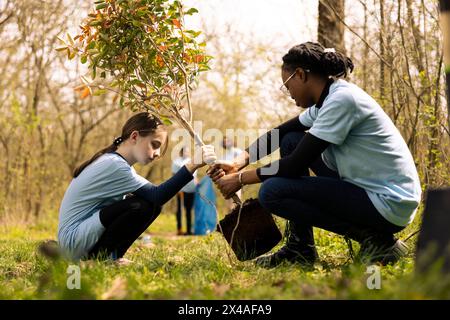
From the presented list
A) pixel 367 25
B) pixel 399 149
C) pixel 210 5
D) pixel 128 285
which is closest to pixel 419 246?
pixel 399 149

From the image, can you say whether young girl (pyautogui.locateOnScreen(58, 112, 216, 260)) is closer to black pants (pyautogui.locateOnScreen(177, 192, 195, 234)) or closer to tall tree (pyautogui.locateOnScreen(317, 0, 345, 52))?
tall tree (pyautogui.locateOnScreen(317, 0, 345, 52))

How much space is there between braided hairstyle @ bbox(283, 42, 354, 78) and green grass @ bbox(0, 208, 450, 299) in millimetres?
1170

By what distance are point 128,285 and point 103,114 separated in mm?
11838

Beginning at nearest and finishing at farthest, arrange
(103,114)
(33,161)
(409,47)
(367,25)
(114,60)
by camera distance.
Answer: (114,60) < (409,47) < (367,25) < (33,161) < (103,114)

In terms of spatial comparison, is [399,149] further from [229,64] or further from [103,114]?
[229,64]

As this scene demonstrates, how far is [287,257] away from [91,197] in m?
1.37

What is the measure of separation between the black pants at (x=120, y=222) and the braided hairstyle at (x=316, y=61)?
1.32m

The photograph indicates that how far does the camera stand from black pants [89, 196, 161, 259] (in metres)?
4.01

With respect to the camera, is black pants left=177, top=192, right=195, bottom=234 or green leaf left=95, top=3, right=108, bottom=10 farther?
black pants left=177, top=192, right=195, bottom=234

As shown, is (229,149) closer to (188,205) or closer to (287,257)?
(188,205)

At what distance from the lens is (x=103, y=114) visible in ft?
46.9

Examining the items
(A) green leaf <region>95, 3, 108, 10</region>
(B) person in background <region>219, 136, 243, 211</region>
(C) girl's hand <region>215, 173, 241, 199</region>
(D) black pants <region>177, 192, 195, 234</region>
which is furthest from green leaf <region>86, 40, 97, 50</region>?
(D) black pants <region>177, 192, 195, 234</region>

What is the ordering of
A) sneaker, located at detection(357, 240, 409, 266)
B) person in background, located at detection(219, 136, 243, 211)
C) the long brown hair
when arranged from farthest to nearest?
person in background, located at detection(219, 136, 243, 211), the long brown hair, sneaker, located at detection(357, 240, 409, 266)

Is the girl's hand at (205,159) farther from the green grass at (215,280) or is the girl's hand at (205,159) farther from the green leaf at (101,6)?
the green leaf at (101,6)
